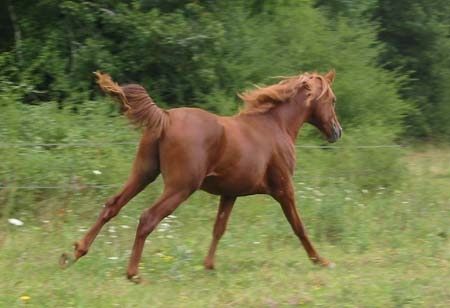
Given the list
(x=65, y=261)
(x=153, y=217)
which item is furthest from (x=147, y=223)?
(x=65, y=261)

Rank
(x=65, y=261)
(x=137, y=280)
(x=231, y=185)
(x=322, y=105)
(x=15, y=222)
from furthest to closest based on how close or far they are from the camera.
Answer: (x=15, y=222) → (x=322, y=105) → (x=231, y=185) → (x=65, y=261) → (x=137, y=280)

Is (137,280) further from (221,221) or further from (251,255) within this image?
(251,255)

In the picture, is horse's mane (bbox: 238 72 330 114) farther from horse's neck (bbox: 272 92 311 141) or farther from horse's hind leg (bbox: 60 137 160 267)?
horse's hind leg (bbox: 60 137 160 267)

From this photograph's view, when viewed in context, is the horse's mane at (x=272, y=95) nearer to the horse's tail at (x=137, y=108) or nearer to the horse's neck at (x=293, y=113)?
the horse's neck at (x=293, y=113)

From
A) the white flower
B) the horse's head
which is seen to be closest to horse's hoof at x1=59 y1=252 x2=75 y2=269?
the white flower

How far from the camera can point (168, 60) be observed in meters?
13.0

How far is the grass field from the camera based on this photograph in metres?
5.69

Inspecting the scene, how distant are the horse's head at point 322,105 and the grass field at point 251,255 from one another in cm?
122

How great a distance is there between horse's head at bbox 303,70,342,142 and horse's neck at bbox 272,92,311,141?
10 centimetres

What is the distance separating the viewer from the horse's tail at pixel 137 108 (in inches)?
239

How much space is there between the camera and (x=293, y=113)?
718 centimetres

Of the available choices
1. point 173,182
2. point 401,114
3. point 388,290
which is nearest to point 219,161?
point 173,182

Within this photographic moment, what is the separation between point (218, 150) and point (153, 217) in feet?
2.75

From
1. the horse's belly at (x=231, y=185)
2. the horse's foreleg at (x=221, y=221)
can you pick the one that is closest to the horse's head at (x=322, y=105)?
the horse's belly at (x=231, y=185)
